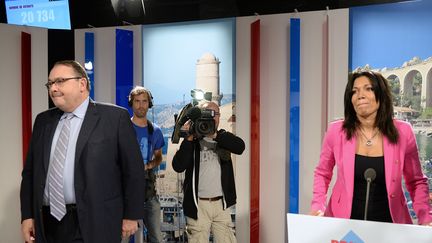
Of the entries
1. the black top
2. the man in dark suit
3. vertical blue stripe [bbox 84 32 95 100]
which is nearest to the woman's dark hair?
the black top

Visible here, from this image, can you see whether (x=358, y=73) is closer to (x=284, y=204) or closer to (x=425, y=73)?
(x=425, y=73)

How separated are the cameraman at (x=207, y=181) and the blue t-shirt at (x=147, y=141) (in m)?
0.51

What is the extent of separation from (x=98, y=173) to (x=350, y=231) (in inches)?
55.8

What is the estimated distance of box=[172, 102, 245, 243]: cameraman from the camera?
3221 millimetres

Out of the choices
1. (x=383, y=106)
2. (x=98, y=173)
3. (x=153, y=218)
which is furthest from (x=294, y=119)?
(x=98, y=173)

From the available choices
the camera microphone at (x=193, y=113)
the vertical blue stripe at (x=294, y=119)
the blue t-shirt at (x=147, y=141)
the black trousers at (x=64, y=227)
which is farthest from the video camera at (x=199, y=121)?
the black trousers at (x=64, y=227)

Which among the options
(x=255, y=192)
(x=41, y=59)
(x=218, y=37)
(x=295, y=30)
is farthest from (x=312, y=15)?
(x=41, y=59)

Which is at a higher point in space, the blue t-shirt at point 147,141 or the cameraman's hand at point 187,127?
the cameraman's hand at point 187,127

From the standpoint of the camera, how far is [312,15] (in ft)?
12.6

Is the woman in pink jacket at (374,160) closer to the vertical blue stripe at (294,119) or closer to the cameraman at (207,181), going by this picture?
the cameraman at (207,181)

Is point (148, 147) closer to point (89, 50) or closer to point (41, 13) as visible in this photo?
point (89, 50)

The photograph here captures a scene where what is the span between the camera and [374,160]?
2.17 m

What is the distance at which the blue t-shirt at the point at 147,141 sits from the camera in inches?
144

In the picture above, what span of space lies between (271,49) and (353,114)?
5.95 feet
